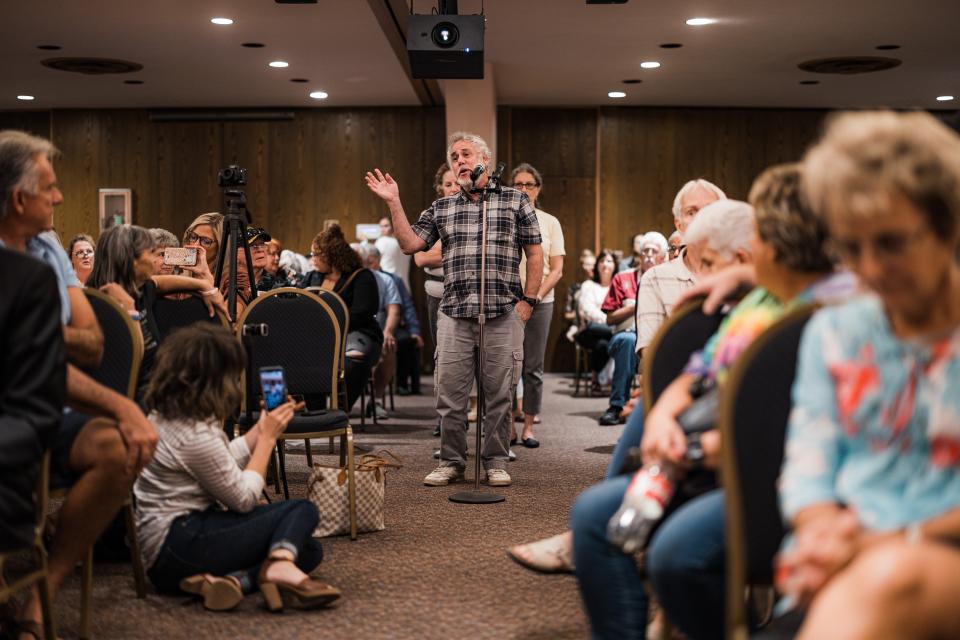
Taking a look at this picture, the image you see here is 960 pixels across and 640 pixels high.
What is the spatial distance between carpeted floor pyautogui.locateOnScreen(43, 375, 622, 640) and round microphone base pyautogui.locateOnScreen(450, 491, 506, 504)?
5 cm

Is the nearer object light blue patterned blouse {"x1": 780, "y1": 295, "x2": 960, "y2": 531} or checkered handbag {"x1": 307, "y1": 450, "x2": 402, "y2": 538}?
light blue patterned blouse {"x1": 780, "y1": 295, "x2": 960, "y2": 531}

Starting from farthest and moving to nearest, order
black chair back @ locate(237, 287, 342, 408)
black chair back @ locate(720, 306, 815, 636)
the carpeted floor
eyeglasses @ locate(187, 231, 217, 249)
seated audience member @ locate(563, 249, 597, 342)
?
seated audience member @ locate(563, 249, 597, 342)
eyeglasses @ locate(187, 231, 217, 249)
black chair back @ locate(237, 287, 342, 408)
the carpeted floor
black chair back @ locate(720, 306, 815, 636)

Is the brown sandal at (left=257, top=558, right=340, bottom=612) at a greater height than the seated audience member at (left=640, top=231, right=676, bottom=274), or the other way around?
the seated audience member at (left=640, top=231, right=676, bottom=274)

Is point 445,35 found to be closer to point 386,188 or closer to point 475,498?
point 386,188

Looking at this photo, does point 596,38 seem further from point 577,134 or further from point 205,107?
point 205,107

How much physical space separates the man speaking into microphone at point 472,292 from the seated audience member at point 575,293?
16.7 feet

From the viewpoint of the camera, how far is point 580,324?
32.8 feet

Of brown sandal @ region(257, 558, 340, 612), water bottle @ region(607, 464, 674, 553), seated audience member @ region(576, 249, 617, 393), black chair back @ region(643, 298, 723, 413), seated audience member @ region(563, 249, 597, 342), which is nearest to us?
water bottle @ region(607, 464, 674, 553)

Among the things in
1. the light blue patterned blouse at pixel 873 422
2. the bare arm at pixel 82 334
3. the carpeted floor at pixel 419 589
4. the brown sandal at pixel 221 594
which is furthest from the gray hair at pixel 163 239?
the light blue patterned blouse at pixel 873 422

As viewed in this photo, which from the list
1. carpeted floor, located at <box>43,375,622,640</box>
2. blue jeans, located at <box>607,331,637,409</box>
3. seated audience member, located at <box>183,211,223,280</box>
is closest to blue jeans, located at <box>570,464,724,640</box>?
carpeted floor, located at <box>43,375,622,640</box>

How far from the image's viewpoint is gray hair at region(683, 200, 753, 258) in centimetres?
233

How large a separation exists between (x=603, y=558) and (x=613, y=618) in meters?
0.11

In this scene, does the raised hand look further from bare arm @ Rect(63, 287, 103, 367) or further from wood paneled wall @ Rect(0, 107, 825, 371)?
wood paneled wall @ Rect(0, 107, 825, 371)

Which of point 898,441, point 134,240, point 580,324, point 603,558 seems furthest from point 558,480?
point 580,324
